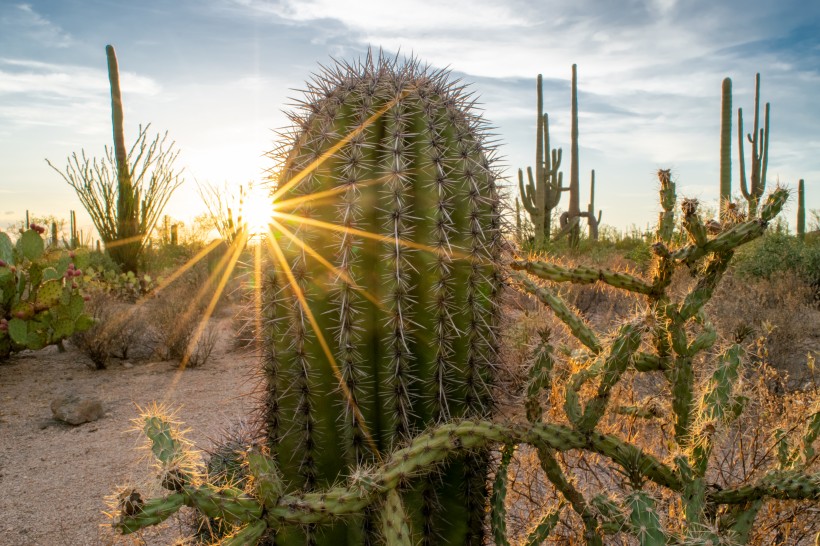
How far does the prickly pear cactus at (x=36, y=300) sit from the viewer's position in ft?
22.0

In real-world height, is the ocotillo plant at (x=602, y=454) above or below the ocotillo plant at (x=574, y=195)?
below

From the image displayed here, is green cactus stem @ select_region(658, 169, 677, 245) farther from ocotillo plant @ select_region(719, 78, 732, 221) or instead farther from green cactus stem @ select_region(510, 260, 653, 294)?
ocotillo plant @ select_region(719, 78, 732, 221)

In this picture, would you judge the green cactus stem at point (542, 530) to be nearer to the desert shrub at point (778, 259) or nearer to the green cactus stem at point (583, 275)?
the green cactus stem at point (583, 275)

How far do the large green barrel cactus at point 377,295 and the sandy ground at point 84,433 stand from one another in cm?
46

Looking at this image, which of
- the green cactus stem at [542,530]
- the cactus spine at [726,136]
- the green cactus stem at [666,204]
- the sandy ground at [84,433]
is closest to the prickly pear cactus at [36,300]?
the sandy ground at [84,433]

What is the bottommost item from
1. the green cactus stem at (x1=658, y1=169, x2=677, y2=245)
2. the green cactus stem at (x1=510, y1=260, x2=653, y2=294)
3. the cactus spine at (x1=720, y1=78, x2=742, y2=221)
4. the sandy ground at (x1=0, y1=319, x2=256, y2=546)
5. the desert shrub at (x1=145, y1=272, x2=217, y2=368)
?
the sandy ground at (x1=0, y1=319, x2=256, y2=546)

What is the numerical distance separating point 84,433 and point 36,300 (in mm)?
2267

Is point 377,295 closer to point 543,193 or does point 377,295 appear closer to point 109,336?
point 109,336

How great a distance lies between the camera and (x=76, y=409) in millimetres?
5516

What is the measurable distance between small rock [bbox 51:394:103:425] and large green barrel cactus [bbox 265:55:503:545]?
157 inches

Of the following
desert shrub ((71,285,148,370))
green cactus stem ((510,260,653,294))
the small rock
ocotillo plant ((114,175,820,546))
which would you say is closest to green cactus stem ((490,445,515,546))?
ocotillo plant ((114,175,820,546))

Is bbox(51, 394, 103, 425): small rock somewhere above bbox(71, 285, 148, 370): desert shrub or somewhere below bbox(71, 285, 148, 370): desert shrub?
below

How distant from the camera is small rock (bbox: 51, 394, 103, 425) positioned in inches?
216

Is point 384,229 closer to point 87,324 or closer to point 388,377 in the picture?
point 388,377
